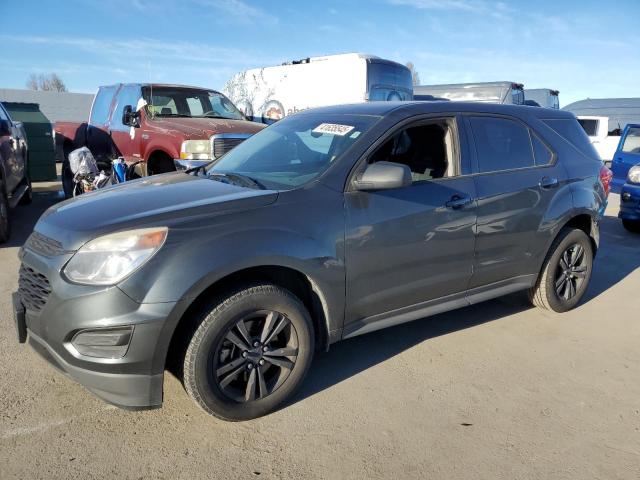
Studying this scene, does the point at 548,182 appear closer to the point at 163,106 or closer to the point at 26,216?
the point at 163,106

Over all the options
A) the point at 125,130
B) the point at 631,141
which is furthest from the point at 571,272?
the point at 631,141

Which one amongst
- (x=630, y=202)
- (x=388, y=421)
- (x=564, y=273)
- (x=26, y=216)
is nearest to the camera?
(x=388, y=421)

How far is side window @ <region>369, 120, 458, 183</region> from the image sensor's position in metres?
3.61

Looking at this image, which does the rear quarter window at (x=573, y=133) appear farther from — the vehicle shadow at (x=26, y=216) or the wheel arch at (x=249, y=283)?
the vehicle shadow at (x=26, y=216)

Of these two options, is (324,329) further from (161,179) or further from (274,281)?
(161,179)

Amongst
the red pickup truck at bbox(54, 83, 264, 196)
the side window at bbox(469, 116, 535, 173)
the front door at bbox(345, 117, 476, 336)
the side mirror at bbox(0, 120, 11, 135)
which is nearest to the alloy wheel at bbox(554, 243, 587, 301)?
the side window at bbox(469, 116, 535, 173)

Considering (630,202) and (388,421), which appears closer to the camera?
(388,421)

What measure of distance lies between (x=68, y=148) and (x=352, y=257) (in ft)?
27.9

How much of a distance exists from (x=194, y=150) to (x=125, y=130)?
1.92 m

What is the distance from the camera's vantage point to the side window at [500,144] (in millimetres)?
3748

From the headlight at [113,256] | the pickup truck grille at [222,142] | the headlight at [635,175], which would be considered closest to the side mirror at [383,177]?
the headlight at [113,256]

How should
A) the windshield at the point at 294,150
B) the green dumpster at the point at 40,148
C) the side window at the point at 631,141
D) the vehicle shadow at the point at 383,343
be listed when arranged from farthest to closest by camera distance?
the green dumpster at the point at 40,148
the side window at the point at 631,141
the vehicle shadow at the point at 383,343
the windshield at the point at 294,150

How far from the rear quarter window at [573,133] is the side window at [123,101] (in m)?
6.10

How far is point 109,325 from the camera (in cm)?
237
